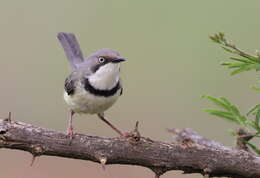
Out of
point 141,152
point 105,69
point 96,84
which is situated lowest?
point 141,152

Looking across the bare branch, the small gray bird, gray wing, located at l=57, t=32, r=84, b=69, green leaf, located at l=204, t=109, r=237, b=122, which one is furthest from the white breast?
green leaf, located at l=204, t=109, r=237, b=122

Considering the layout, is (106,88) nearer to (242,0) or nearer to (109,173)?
(109,173)

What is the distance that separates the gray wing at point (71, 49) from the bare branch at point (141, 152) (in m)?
2.71

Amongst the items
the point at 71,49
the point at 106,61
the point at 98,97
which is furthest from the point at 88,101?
the point at 71,49

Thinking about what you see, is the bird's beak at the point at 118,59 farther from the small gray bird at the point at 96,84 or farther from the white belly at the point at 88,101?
the white belly at the point at 88,101

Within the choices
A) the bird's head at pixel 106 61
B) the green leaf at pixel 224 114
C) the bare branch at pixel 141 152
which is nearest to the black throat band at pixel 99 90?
the bird's head at pixel 106 61

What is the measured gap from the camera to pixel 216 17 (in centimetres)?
1498

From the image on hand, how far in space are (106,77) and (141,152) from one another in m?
1.72

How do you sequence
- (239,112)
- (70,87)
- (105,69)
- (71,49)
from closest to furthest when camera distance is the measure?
(239,112) → (105,69) → (70,87) → (71,49)

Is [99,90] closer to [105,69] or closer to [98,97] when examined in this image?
[98,97]

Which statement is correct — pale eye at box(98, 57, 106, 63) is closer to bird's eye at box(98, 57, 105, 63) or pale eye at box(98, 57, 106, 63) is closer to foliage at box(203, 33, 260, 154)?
bird's eye at box(98, 57, 105, 63)

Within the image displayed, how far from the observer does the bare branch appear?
407 cm

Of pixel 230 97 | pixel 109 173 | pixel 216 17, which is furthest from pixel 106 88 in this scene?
pixel 216 17

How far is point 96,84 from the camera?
5.80 metres
